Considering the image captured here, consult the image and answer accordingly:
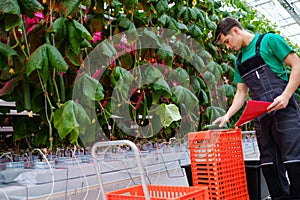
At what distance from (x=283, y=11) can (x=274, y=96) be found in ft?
27.9

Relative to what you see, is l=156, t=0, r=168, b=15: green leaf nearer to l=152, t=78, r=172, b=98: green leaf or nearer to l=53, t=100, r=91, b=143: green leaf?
l=152, t=78, r=172, b=98: green leaf

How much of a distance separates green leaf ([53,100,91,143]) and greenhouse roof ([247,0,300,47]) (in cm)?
763

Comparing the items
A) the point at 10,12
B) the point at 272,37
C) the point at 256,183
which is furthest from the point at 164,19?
the point at 10,12

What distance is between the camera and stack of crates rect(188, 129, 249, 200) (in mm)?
1449

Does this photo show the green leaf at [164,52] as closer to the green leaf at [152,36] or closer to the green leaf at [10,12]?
the green leaf at [152,36]

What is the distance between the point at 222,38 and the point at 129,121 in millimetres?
680

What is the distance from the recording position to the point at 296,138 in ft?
4.82

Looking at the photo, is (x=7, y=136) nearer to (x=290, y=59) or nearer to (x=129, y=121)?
(x=129, y=121)

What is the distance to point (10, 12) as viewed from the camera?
1050mm

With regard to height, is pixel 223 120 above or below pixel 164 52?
Result: below

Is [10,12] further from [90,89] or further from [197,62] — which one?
[197,62]

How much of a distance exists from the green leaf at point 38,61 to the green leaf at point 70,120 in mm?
159

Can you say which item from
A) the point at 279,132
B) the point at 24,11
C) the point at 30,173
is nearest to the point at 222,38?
the point at 279,132


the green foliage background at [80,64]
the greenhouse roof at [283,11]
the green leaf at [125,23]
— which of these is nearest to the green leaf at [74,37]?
the green foliage background at [80,64]
